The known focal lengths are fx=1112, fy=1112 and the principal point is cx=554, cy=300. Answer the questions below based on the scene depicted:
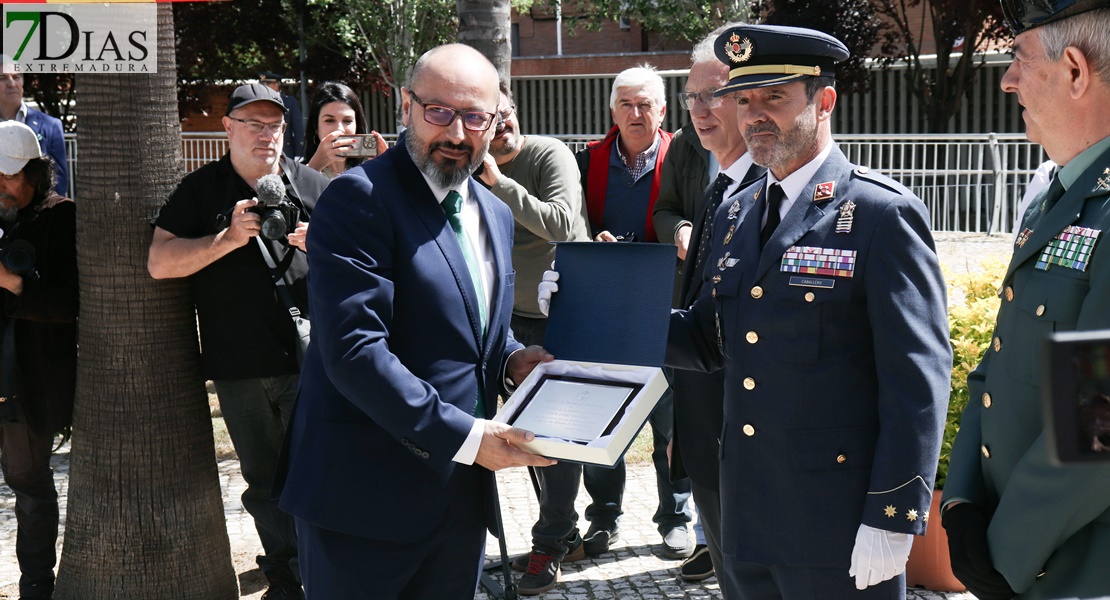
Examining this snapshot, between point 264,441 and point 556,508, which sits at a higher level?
point 264,441

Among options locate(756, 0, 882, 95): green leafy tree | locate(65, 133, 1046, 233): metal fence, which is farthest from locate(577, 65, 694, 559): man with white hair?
locate(756, 0, 882, 95): green leafy tree

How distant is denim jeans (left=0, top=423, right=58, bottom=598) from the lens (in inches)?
189

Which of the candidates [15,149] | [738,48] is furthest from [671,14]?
[738,48]

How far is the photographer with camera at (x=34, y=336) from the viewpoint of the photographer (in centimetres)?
466

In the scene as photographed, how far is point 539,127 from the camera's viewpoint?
25219mm

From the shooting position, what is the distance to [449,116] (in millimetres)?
2932

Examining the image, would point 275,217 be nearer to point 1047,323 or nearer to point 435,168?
point 435,168

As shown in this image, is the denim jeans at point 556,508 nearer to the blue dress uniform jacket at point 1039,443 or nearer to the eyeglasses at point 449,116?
the eyeglasses at point 449,116

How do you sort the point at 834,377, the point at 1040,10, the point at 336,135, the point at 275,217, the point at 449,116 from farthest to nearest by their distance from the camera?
the point at 336,135 → the point at 275,217 → the point at 449,116 → the point at 834,377 → the point at 1040,10

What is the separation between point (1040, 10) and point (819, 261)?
→ 82 cm

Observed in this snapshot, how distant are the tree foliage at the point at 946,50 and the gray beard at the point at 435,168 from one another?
60.8 feet

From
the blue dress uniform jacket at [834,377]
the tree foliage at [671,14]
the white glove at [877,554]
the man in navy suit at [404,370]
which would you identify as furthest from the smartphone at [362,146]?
the tree foliage at [671,14]

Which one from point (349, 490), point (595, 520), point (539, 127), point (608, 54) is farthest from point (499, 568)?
point (608, 54)

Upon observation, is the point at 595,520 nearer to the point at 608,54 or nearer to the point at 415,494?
the point at 415,494
